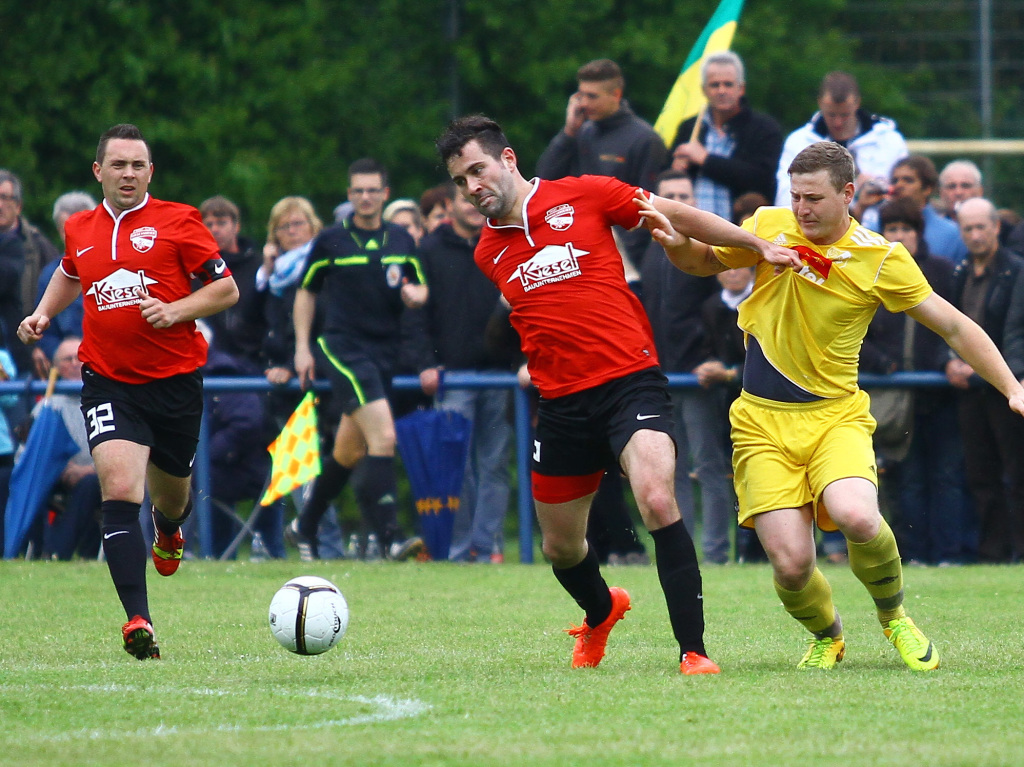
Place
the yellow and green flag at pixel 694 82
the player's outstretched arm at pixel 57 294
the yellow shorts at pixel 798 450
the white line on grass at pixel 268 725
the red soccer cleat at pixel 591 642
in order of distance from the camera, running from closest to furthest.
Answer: the white line on grass at pixel 268 725
the yellow shorts at pixel 798 450
the red soccer cleat at pixel 591 642
the player's outstretched arm at pixel 57 294
the yellow and green flag at pixel 694 82

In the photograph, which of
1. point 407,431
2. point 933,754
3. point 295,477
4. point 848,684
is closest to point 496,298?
point 407,431

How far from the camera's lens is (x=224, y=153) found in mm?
19859

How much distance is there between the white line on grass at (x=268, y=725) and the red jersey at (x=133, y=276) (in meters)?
1.95

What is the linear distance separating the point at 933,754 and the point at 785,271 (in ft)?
8.30

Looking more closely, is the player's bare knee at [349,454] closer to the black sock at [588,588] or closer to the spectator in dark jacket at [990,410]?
the spectator in dark jacket at [990,410]

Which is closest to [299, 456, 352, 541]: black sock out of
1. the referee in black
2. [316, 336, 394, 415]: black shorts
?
the referee in black

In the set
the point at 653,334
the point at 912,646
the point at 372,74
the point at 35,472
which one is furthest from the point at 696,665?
the point at 372,74

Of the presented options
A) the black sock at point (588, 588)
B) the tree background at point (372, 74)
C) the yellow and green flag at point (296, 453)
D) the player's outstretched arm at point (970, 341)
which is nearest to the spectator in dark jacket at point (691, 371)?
the yellow and green flag at point (296, 453)

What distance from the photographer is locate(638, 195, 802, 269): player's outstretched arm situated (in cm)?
654

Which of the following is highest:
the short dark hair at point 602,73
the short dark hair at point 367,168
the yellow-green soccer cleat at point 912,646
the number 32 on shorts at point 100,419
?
the short dark hair at point 602,73

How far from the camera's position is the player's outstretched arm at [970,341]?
258 inches

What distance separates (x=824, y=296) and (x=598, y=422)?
41.7 inches

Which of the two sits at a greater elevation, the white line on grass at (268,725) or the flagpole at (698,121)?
the flagpole at (698,121)

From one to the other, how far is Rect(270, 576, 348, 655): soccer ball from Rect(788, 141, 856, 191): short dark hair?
8.52ft
